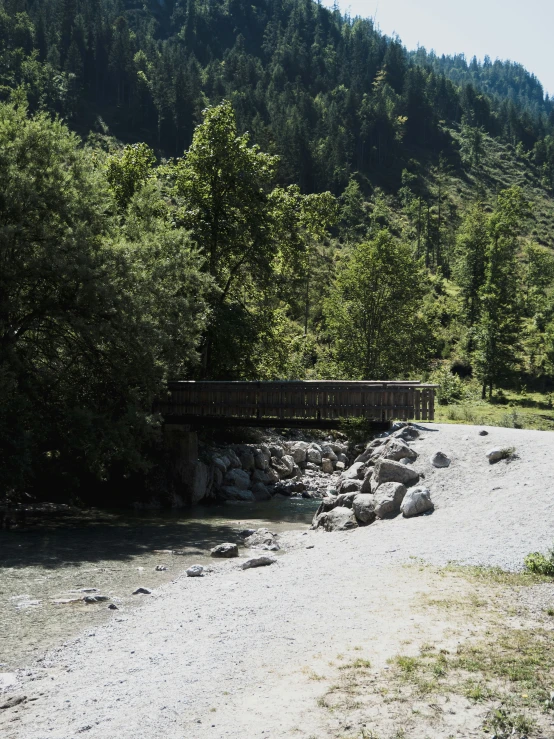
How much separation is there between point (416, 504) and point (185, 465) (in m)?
13.4

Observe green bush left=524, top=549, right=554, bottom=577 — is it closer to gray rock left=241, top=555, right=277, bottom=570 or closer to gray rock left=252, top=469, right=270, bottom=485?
gray rock left=241, top=555, right=277, bottom=570

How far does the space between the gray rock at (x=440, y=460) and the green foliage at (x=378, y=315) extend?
22.7 meters

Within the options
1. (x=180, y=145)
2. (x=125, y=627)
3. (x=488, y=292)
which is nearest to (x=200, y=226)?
(x=125, y=627)

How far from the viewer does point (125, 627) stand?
432 inches

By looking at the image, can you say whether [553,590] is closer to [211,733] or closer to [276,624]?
[276,624]

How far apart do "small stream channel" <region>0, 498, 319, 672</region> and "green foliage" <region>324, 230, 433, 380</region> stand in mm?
17385

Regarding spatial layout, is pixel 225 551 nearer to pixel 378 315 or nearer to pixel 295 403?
pixel 295 403

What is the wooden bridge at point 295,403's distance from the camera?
24516 millimetres

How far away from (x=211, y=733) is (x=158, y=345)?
18.1 metres

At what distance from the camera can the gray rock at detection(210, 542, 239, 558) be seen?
16.9m

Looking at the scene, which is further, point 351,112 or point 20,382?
point 351,112

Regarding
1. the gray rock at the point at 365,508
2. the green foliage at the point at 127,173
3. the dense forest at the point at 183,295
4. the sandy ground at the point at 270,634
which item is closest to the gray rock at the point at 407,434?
the gray rock at the point at 365,508

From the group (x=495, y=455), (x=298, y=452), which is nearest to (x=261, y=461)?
(x=298, y=452)

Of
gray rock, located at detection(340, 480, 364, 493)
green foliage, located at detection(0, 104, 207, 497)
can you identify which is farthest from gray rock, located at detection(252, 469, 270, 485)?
gray rock, located at detection(340, 480, 364, 493)
